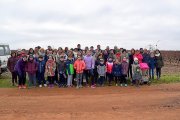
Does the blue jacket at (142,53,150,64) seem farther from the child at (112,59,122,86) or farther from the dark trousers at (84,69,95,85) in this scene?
the dark trousers at (84,69,95,85)

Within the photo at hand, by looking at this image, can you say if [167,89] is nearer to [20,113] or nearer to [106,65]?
[106,65]

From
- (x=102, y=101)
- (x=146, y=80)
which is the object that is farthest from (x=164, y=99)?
(x=146, y=80)

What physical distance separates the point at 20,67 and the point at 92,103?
5280 millimetres

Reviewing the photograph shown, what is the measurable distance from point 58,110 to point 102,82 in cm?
628

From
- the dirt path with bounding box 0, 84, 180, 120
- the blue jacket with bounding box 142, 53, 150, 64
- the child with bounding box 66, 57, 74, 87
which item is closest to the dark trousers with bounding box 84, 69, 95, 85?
the child with bounding box 66, 57, 74, 87

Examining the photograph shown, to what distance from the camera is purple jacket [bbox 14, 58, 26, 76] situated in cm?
1754

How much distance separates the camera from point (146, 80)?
18.7m

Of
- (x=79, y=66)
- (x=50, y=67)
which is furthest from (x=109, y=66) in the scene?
(x=50, y=67)

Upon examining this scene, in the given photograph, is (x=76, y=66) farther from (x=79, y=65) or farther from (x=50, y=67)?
(x=50, y=67)

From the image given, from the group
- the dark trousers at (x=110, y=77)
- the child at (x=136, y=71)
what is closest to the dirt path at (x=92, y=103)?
the child at (x=136, y=71)

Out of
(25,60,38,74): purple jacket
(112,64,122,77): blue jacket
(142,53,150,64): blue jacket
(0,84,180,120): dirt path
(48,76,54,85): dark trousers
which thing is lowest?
(0,84,180,120): dirt path

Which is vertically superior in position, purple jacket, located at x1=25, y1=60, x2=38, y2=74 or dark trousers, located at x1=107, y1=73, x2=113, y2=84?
purple jacket, located at x1=25, y1=60, x2=38, y2=74

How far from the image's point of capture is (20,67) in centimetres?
1759

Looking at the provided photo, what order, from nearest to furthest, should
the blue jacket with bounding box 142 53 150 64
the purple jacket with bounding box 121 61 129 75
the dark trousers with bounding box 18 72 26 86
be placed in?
1. the dark trousers with bounding box 18 72 26 86
2. the purple jacket with bounding box 121 61 129 75
3. the blue jacket with bounding box 142 53 150 64
